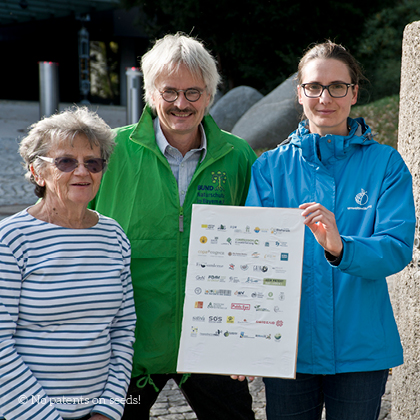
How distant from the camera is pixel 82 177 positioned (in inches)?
91.9

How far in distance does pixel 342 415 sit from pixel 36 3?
951 inches

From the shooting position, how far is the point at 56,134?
2312mm

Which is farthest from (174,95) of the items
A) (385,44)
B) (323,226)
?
(385,44)

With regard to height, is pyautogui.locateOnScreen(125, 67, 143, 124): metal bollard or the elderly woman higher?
pyautogui.locateOnScreen(125, 67, 143, 124): metal bollard

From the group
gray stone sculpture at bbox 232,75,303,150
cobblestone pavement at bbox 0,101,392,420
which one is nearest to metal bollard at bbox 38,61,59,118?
cobblestone pavement at bbox 0,101,392,420

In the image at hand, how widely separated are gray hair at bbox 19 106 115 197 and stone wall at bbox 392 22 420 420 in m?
1.88

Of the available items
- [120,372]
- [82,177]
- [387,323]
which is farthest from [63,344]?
[387,323]

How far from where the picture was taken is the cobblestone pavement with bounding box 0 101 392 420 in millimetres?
3926

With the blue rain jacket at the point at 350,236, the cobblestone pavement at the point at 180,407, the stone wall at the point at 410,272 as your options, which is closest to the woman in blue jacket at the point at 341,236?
the blue rain jacket at the point at 350,236

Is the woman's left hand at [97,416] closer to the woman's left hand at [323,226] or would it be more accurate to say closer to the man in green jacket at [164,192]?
the man in green jacket at [164,192]

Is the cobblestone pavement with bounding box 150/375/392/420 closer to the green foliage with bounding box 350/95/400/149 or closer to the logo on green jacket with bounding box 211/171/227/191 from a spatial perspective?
the logo on green jacket with bounding box 211/171/227/191

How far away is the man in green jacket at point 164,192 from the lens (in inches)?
104

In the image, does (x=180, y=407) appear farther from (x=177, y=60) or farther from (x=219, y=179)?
(x=177, y=60)

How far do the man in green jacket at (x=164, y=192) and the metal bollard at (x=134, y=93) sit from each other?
8.59 m
